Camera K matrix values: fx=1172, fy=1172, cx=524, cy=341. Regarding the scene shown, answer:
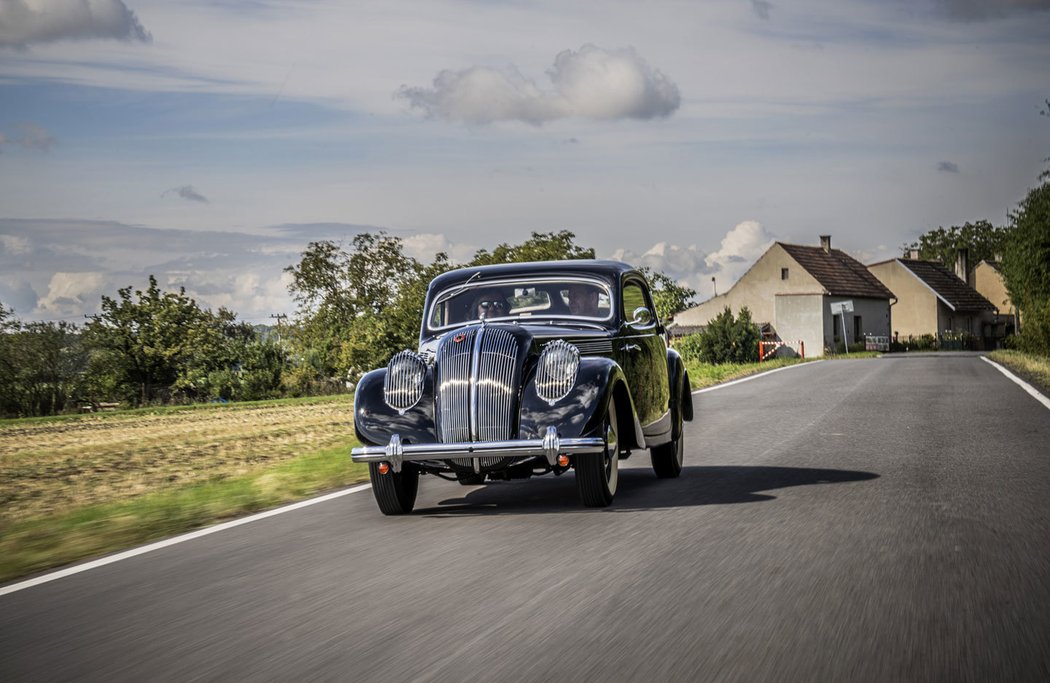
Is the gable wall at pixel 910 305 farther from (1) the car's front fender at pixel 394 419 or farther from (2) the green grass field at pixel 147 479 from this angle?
(1) the car's front fender at pixel 394 419

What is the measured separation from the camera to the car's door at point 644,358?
30.4ft

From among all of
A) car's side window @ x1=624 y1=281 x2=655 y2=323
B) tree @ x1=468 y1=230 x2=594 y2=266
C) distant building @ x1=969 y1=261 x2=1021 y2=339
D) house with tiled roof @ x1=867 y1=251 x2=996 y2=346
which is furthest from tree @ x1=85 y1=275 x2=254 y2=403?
distant building @ x1=969 y1=261 x2=1021 y2=339

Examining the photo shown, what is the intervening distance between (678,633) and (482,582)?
4.58 ft

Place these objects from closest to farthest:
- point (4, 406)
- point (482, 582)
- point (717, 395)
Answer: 1. point (482, 582)
2. point (717, 395)
3. point (4, 406)

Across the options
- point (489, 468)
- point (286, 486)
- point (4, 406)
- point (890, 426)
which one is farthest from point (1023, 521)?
point (4, 406)

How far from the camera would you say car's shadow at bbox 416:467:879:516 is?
848 cm

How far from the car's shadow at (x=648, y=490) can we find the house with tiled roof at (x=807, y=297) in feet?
202

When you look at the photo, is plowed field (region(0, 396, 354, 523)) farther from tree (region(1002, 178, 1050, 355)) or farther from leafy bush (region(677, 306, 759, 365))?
leafy bush (region(677, 306, 759, 365))

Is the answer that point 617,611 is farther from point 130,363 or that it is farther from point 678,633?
point 130,363

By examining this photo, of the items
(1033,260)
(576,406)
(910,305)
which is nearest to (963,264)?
(910,305)

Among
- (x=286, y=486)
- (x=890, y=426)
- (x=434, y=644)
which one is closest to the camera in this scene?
(x=434, y=644)

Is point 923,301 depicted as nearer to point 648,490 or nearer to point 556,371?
point 648,490

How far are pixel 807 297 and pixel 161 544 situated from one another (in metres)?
68.1

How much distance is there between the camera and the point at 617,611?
5.12 m
